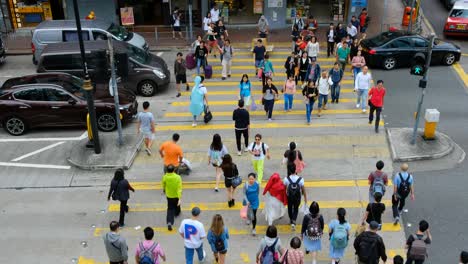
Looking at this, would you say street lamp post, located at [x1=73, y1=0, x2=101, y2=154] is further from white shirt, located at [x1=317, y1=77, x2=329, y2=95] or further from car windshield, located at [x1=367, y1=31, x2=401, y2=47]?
car windshield, located at [x1=367, y1=31, x2=401, y2=47]

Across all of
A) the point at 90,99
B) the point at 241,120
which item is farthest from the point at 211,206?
the point at 90,99

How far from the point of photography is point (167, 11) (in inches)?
1081

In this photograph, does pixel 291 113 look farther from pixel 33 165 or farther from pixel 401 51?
pixel 33 165

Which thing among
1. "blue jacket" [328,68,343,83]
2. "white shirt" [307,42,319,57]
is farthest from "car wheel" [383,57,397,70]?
"blue jacket" [328,68,343,83]

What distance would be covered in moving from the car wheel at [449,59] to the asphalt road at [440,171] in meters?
0.34

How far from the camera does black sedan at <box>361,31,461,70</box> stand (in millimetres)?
20609

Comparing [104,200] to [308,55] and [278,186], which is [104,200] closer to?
[278,186]

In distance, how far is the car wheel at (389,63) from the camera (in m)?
20.7

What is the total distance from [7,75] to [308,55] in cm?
1234

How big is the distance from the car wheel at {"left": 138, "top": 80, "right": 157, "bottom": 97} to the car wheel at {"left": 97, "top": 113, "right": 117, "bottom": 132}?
2.99m

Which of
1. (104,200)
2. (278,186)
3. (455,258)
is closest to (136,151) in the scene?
(104,200)

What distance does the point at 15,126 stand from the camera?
1617 centimetres

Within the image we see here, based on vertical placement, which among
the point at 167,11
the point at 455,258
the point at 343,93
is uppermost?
the point at 167,11

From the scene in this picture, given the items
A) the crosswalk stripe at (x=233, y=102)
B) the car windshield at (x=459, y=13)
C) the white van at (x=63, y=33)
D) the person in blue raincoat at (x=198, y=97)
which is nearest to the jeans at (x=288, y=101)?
the crosswalk stripe at (x=233, y=102)
